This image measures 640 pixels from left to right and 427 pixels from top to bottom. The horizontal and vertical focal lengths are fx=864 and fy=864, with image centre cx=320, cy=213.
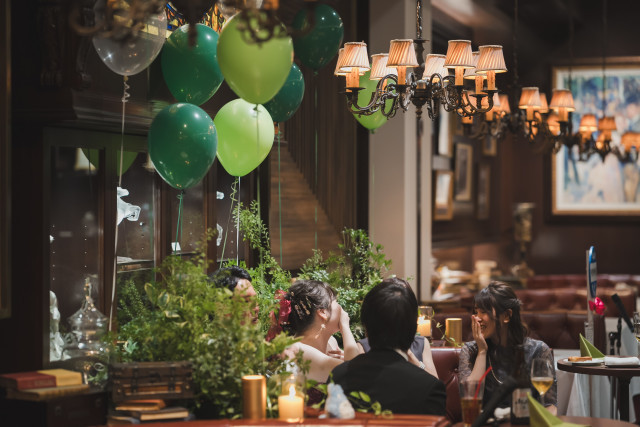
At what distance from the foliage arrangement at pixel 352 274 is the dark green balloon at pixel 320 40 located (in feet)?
4.77

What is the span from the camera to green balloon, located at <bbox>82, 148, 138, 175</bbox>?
13.1ft

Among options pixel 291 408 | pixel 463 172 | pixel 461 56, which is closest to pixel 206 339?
pixel 291 408

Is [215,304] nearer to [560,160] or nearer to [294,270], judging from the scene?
[294,270]

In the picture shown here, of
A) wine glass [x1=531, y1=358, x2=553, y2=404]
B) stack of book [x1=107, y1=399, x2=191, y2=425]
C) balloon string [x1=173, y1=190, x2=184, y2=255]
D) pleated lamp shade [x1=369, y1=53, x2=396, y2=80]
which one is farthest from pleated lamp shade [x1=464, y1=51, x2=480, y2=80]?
stack of book [x1=107, y1=399, x2=191, y2=425]

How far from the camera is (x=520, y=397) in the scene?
2967mm

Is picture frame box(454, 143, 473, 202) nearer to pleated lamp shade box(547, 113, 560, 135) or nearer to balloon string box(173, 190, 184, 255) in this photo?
pleated lamp shade box(547, 113, 560, 135)

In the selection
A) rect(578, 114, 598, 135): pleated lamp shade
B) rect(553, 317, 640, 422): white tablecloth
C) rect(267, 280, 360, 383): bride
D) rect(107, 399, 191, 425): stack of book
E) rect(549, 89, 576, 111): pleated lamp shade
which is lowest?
rect(553, 317, 640, 422): white tablecloth

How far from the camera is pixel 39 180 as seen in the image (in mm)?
3672

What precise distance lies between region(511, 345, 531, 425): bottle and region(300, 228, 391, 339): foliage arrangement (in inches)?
90.2

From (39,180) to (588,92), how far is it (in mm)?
10077

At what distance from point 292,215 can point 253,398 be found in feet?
11.4

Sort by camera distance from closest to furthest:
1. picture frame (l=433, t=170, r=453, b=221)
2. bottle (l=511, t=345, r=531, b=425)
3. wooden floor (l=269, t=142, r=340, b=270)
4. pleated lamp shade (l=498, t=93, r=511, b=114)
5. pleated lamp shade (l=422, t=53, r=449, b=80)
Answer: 1. bottle (l=511, t=345, r=531, b=425)
2. pleated lamp shade (l=422, t=53, r=449, b=80)
3. wooden floor (l=269, t=142, r=340, b=270)
4. pleated lamp shade (l=498, t=93, r=511, b=114)
5. picture frame (l=433, t=170, r=453, b=221)

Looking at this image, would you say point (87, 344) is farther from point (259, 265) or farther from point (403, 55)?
point (403, 55)

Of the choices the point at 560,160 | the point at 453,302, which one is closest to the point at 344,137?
the point at 453,302
